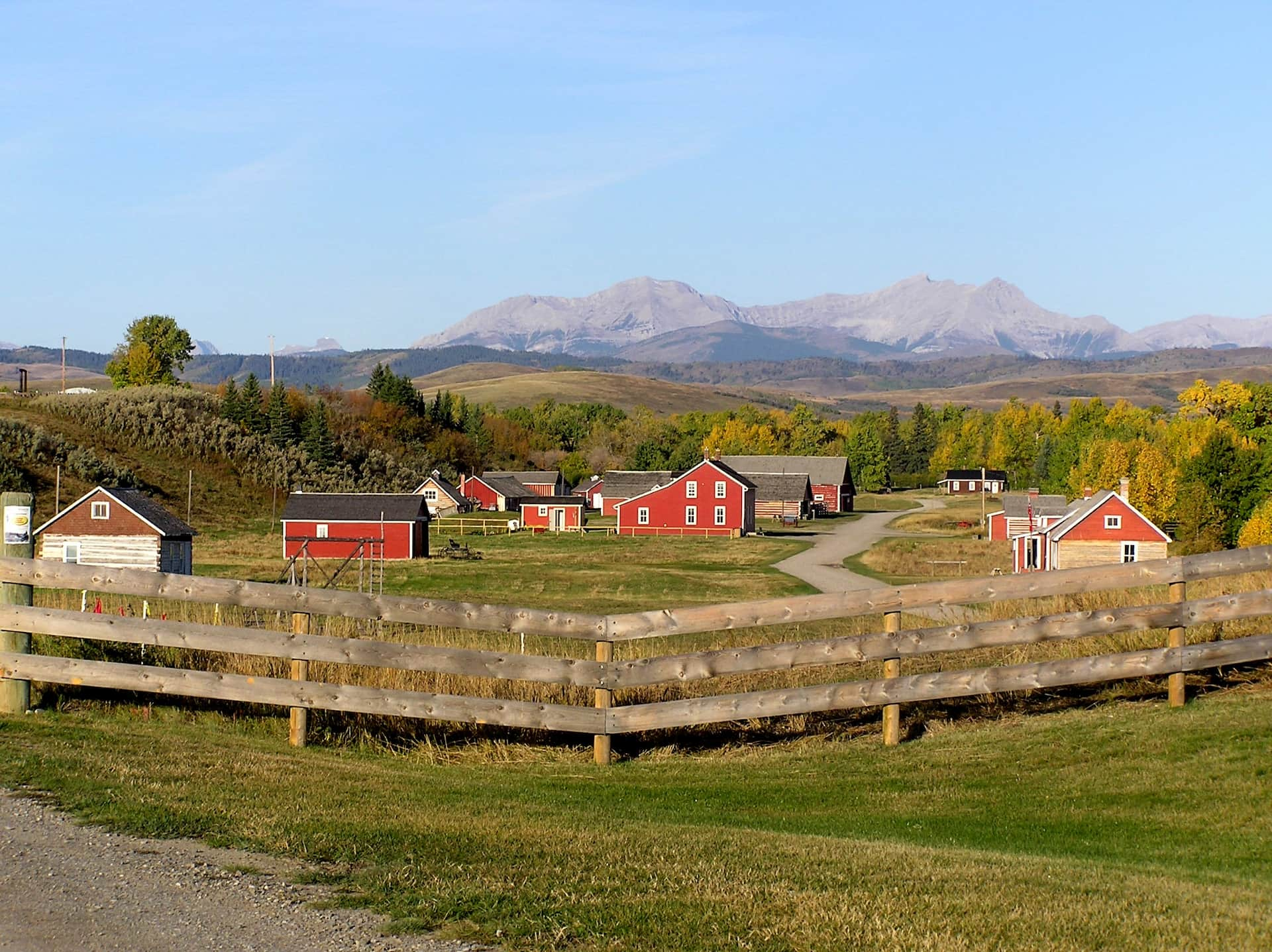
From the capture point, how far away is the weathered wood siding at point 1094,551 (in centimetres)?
6544

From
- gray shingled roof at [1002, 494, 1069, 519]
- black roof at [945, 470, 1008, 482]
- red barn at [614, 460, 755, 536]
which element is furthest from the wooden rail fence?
black roof at [945, 470, 1008, 482]

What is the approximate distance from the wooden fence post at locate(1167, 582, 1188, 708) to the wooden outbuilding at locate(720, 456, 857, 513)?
12898cm

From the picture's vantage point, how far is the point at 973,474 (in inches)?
7347

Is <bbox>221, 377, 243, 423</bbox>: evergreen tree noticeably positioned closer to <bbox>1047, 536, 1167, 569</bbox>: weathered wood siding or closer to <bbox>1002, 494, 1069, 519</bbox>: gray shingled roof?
<bbox>1002, 494, 1069, 519</bbox>: gray shingled roof

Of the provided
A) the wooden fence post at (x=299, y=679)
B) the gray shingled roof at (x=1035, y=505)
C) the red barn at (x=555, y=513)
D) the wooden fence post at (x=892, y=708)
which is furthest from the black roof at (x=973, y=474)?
the wooden fence post at (x=299, y=679)

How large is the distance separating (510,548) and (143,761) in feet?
254

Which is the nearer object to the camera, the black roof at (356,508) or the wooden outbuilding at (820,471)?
the black roof at (356,508)

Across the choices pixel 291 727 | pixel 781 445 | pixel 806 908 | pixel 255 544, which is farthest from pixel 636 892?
pixel 781 445

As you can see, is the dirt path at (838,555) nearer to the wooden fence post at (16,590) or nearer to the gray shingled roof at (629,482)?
the gray shingled roof at (629,482)

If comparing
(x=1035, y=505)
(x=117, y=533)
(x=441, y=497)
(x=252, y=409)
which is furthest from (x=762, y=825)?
(x=441, y=497)

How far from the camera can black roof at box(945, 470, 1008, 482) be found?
18612 centimetres

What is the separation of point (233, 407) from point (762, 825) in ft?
366

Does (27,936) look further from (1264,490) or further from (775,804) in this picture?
(1264,490)

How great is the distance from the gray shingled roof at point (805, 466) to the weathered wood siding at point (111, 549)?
93.7 metres
